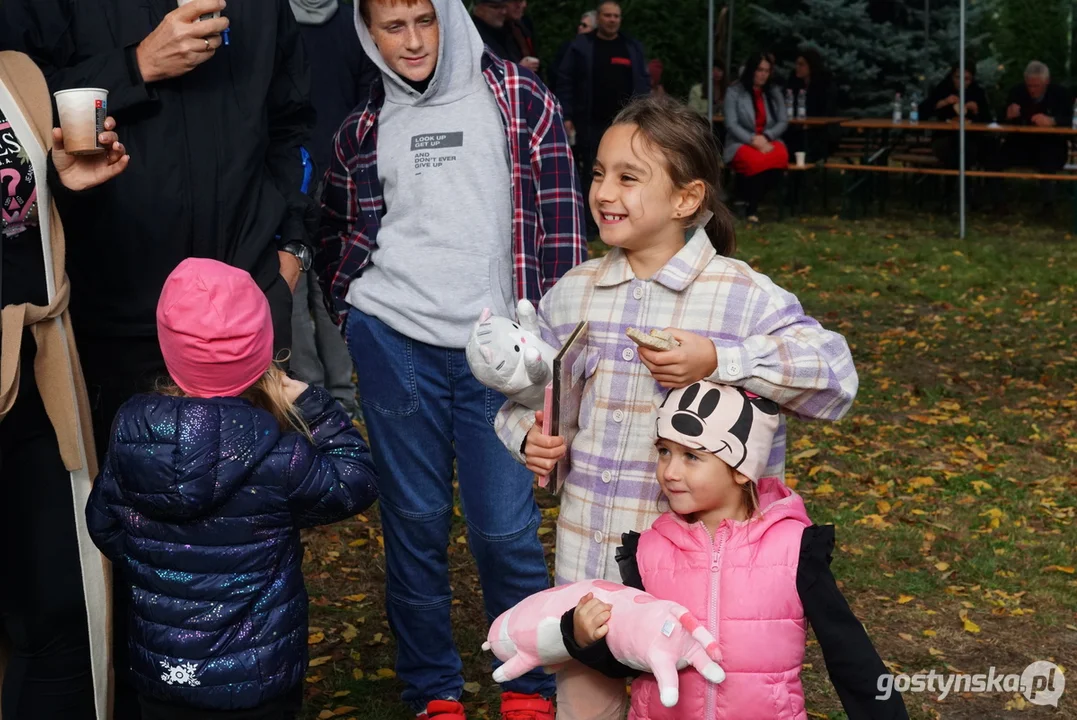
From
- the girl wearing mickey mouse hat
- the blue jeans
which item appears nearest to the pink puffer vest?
the girl wearing mickey mouse hat

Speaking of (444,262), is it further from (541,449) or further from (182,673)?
(182,673)

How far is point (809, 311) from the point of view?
33.1 feet

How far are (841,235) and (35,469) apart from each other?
37.2 ft

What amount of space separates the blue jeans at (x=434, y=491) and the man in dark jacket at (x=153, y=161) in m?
0.39

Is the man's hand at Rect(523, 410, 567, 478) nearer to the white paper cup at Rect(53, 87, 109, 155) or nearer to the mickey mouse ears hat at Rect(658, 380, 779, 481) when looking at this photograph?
the mickey mouse ears hat at Rect(658, 380, 779, 481)

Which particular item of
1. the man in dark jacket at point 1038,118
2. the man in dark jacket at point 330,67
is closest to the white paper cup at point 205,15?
the man in dark jacket at point 330,67

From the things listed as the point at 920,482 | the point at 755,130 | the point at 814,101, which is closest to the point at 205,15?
the point at 920,482

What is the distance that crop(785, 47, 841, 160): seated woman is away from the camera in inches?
624

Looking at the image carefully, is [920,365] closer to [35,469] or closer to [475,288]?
[475,288]

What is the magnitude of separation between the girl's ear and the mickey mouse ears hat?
42 cm

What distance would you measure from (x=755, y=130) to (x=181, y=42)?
11.9 metres

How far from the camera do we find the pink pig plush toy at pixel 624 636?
96.1 inches

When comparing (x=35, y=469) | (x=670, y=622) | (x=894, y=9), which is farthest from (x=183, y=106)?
(x=894, y=9)

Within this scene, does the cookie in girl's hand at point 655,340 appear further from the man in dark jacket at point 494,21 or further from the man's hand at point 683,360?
the man in dark jacket at point 494,21
